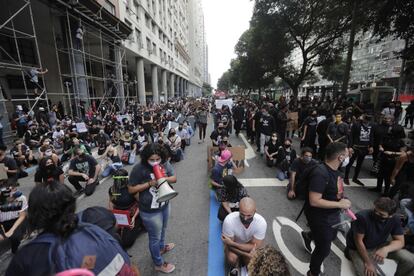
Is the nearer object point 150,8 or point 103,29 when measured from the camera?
point 103,29

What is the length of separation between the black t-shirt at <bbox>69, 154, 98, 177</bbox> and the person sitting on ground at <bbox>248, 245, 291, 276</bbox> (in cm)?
547

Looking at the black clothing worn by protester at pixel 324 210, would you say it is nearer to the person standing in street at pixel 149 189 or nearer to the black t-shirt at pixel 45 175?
the person standing in street at pixel 149 189

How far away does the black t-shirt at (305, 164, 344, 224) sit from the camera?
7.77ft

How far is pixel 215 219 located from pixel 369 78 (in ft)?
190

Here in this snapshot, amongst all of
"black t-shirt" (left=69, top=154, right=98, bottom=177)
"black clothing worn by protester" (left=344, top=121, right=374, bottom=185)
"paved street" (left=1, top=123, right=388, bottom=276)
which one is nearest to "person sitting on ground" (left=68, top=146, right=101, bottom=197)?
"black t-shirt" (left=69, top=154, right=98, bottom=177)

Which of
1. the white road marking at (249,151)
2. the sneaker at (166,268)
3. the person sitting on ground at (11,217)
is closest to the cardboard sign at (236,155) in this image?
the white road marking at (249,151)

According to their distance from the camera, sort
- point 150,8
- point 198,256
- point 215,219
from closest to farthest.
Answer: point 198,256
point 215,219
point 150,8

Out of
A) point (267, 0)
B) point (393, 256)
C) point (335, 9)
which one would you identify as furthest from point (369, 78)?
point (393, 256)

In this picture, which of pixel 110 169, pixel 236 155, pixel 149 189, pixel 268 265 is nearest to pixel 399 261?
pixel 268 265

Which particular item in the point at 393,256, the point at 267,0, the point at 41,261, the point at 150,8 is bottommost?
the point at 393,256

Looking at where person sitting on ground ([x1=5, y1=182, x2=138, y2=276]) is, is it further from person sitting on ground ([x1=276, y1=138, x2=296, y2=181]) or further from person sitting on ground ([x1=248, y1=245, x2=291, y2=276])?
→ person sitting on ground ([x1=276, y1=138, x2=296, y2=181])

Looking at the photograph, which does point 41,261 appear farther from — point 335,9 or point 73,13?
point 335,9

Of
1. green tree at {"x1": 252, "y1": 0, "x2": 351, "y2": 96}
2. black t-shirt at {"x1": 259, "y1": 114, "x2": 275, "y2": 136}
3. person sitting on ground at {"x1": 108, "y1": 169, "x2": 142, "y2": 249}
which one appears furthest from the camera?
green tree at {"x1": 252, "y1": 0, "x2": 351, "y2": 96}

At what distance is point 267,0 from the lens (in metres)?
18.4
